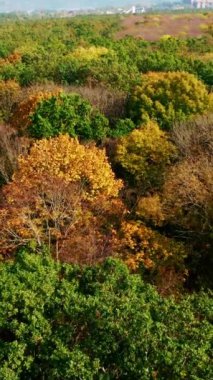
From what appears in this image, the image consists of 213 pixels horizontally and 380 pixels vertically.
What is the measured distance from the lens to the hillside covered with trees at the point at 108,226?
1847cm

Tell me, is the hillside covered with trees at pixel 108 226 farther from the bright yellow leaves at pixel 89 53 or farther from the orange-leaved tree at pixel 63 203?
the bright yellow leaves at pixel 89 53

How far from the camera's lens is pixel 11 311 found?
19.9 m

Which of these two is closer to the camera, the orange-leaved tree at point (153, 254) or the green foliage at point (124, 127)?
the orange-leaved tree at point (153, 254)

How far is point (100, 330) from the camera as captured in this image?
19.0 meters

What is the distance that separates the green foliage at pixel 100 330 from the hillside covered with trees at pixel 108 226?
0.15ft

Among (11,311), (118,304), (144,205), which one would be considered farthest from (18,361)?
(144,205)

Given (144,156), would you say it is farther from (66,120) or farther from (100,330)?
(100,330)

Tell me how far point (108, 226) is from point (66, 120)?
15.3 metres

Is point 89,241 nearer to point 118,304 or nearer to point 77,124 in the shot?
point 118,304

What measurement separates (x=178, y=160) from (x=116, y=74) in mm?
24420

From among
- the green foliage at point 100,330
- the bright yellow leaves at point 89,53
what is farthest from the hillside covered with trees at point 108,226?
the bright yellow leaves at point 89,53

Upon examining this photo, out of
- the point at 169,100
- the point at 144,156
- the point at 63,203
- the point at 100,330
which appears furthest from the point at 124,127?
the point at 100,330

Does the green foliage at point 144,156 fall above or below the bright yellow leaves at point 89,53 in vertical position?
above

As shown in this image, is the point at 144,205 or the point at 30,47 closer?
the point at 144,205
